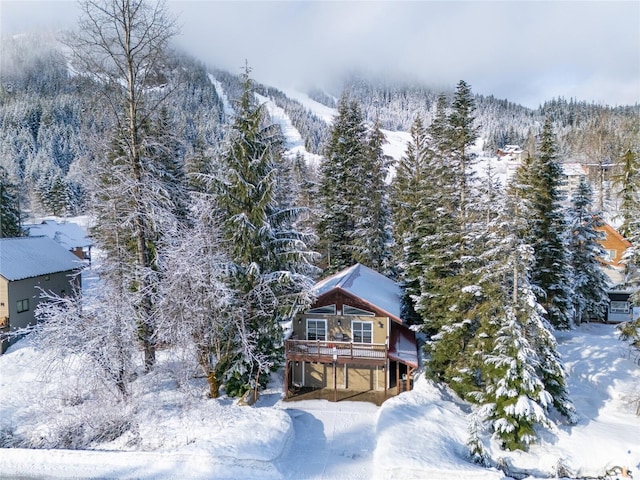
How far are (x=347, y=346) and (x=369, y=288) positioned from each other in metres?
4.08

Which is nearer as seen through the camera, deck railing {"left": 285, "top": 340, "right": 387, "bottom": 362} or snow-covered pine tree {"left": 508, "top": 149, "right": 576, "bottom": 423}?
snow-covered pine tree {"left": 508, "top": 149, "right": 576, "bottom": 423}

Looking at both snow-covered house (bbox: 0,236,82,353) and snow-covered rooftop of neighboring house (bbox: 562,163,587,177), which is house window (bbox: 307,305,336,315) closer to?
snow-covered house (bbox: 0,236,82,353)

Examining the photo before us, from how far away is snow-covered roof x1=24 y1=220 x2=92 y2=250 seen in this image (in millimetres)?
52875

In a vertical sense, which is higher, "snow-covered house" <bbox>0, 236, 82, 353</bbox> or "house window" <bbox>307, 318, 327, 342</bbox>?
"snow-covered house" <bbox>0, 236, 82, 353</bbox>

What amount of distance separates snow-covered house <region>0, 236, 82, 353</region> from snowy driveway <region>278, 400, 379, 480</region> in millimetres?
16343

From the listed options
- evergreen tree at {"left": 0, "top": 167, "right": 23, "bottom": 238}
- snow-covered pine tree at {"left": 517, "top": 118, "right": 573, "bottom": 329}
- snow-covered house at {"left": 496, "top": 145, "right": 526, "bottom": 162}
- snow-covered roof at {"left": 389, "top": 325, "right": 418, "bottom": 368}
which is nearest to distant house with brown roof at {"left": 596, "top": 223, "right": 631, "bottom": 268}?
snow-covered pine tree at {"left": 517, "top": 118, "right": 573, "bottom": 329}

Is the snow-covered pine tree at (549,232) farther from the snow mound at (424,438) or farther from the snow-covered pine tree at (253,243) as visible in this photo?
the snow-covered pine tree at (253,243)

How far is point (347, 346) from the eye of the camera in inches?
770

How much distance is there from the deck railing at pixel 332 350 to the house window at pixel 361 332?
0.97m

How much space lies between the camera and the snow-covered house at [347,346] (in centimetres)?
1953

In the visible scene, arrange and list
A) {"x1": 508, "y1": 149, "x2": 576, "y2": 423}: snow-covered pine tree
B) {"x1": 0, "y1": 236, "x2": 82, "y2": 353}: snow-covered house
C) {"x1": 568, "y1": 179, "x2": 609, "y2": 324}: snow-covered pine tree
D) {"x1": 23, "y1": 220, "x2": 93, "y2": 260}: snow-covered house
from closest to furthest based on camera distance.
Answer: {"x1": 508, "y1": 149, "x2": 576, "y2": 423}: snow-covered pine tree → {"x1": 0, "y1": 236, "x2": 82, "y2": 353}: snow-covered house → {"x1": 568, "y1": 179, "x2": 609, "y2": 324}: snow-covered pine tree → {"x1": 23, "y1": 220, "x2": 93, "y2": 260}: snow-covered house

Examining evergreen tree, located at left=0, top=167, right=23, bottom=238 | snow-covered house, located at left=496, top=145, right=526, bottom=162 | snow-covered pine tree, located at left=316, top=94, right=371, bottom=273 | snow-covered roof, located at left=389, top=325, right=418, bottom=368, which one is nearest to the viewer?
snow-covered roof, located at left=389, top=325, right=418, bottom=368

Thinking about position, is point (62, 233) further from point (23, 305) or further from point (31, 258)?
point (23, 305)

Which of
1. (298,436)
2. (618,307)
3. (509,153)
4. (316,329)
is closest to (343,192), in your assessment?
(316,329)
